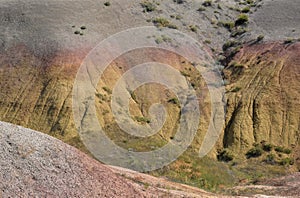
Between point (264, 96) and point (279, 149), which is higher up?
point (264, 96)

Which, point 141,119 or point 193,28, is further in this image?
point 193,28

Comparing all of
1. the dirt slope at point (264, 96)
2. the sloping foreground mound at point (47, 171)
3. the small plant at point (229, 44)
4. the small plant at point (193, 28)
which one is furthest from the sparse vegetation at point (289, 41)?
the sloping foreground mound at point (47, 171)

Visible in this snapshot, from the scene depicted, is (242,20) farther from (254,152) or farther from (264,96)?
(254,152)

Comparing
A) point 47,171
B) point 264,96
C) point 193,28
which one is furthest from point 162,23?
point 47,171

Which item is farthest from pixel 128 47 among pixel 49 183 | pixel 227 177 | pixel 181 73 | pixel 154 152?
pixel 49 183

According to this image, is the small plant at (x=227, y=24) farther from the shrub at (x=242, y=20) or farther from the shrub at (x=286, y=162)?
the shrub at (x=286, y=162)

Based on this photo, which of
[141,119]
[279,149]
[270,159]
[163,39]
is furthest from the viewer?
[163,39]

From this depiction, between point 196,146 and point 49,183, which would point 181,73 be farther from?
point 49,183
